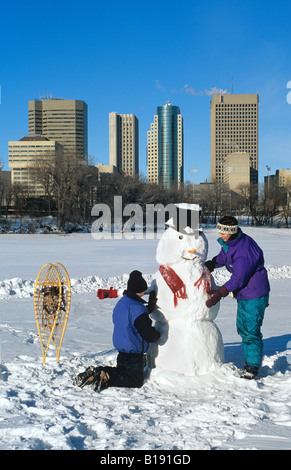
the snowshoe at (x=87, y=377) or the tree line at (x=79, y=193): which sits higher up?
the tree line at (x=79, y=193)

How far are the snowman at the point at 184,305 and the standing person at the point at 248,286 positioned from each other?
0.26m

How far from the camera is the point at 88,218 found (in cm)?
5822

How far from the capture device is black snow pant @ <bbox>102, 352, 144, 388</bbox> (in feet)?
13.3

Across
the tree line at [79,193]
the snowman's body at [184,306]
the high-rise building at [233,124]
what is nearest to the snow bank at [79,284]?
the snowman's body at [184,306]

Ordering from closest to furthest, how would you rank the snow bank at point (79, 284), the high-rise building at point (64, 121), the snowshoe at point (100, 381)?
the snowshoe at point (100, 381), the snow bank at point (79, 284), the high-rise building at point (64, 121)

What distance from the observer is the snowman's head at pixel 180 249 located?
4.12m

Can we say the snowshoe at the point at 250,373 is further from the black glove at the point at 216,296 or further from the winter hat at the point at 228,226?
the winter hat at the point at 228,226

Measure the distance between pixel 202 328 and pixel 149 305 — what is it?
575 mm

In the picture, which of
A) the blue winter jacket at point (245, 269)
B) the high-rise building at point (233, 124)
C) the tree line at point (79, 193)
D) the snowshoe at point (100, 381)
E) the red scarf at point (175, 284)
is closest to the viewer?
the snowshoe at point (100, 381)

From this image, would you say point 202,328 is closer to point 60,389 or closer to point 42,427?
point 60,389

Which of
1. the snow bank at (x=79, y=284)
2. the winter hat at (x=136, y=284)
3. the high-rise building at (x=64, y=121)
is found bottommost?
the snow bank at (x=79, y=284)

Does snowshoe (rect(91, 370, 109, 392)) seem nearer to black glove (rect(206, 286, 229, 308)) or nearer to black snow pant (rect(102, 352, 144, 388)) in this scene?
black snow pant (rect(102, 352, 144, 388))

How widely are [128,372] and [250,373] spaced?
1.25m

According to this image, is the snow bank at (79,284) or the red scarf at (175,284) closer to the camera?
the red scarf at (175,284)
